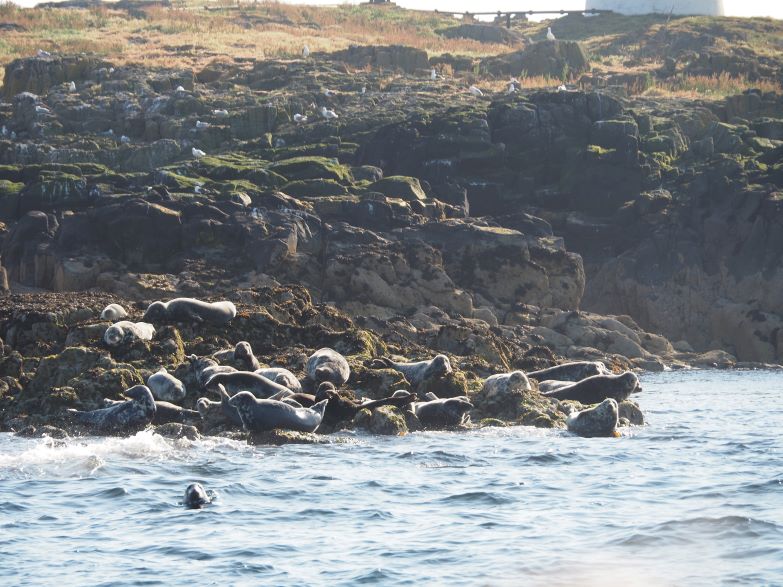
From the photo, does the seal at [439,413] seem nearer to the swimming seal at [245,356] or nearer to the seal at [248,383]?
the seal at [248,383]

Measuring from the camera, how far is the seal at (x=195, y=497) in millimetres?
14290

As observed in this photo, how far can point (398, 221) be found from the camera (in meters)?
41.6

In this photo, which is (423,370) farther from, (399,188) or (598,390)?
(399,188)

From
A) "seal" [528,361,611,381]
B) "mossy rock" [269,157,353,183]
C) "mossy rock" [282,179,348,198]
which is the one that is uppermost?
Answer: "mossy rock" [269,157,353,183]

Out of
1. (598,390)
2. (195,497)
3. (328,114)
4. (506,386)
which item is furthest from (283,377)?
(328,114)

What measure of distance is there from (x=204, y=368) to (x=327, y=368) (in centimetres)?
208

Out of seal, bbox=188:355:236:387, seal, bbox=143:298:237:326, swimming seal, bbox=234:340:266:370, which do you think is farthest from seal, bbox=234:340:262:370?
seal, bbox=143:298:237:326

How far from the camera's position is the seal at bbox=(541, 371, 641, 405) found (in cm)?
2303

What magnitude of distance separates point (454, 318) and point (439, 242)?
5.33m

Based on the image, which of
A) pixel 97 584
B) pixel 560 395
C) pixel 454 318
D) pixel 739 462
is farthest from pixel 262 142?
pixel 97 584

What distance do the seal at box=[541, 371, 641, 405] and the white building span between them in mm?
71604

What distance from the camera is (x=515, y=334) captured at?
119ft

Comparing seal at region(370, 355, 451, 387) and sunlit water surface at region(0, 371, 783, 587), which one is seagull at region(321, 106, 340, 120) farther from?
sunlit water surface at region(0, 371, 783, 587)

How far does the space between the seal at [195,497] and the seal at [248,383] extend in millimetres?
5358
